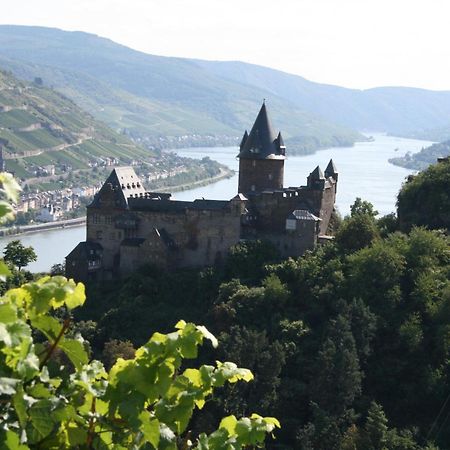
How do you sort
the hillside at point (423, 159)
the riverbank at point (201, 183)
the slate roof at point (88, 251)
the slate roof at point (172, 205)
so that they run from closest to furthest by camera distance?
the slate roof at point (172, 205) < the slate roof at point (88, 251) < the riverbank at point (201, 183) < the hillside at point (423, 159)

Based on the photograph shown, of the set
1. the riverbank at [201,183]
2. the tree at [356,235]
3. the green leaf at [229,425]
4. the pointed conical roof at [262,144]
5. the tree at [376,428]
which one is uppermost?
the green leaf at [229,425]

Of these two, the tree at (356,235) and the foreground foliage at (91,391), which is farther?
the tree at (356,235)

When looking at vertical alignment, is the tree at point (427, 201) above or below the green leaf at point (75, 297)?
below

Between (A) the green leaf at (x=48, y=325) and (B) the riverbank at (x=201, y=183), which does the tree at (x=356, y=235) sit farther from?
(B) the riverbank at (x=201, y=183)

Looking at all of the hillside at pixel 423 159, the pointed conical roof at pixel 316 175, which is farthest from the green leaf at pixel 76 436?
the hillside at pixel 423 159

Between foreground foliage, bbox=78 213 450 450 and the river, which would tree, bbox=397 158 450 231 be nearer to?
foreground foliage, bbox=78 213 450 450

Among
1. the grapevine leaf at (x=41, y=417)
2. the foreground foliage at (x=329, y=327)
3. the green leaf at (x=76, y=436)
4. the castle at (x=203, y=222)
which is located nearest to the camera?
the grapevine leaf at (x=41, y=417)
